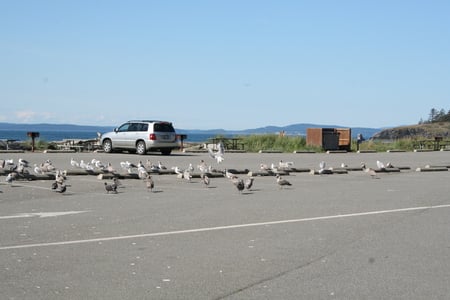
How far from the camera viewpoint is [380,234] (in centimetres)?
1034

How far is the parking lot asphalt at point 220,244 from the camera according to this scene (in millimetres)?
6832

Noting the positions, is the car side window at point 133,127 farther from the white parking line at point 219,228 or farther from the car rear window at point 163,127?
the white parking line at point 219,228

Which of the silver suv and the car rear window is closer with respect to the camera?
the silver suv

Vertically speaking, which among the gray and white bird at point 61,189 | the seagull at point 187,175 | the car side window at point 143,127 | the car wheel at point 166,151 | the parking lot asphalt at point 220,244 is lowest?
the parking lot asphalt at point 220,244

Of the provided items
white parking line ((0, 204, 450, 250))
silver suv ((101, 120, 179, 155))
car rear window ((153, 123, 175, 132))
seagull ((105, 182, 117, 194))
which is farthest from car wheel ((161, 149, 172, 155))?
white parking line ((0, 204, 450, 250))

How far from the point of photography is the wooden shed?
44562mm

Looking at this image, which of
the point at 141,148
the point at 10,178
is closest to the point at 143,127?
the point at 141,148

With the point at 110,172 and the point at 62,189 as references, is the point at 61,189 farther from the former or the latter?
the point at 110,172

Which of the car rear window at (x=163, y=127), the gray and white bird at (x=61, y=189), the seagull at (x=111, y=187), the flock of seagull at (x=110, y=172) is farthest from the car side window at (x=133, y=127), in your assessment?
the gray and white bird at (x=61, y=189)

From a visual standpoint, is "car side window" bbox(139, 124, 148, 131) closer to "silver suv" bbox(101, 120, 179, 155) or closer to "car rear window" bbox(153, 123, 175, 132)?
"silver suv" bbox(101, 120, 179, 155)

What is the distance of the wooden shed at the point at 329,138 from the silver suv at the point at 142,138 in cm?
1393

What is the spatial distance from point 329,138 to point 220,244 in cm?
3655

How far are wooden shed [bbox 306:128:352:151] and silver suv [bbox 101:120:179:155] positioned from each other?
13.9m

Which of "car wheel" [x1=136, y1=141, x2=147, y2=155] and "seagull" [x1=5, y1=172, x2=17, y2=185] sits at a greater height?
"car wheel" [x1=136, y1=141, x2=147, y2=155]
